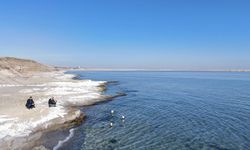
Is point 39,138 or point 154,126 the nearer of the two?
point 39,138

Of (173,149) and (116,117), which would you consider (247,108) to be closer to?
(116,117)

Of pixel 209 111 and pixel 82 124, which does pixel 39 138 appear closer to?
pixel 82 124

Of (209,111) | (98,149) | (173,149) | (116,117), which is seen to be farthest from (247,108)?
(98,149)

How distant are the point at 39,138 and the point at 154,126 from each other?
12.7m

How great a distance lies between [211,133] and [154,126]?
248 inches

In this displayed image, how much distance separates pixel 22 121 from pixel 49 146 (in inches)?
251

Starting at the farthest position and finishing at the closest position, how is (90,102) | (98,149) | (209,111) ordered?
(90,102)
(209,111)
(98,149)

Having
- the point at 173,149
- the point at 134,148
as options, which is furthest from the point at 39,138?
the point at 173,149

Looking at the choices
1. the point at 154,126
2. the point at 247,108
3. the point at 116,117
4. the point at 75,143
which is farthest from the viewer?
the point at 247,108

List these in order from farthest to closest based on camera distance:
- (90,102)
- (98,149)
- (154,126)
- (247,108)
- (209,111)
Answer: (90,102) < (247,108) < (209,111) < (154,126) < (98,149)

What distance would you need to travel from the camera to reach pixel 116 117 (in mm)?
33781

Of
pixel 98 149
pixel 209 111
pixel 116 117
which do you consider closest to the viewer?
pixel 98 149

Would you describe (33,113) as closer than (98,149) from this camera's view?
No

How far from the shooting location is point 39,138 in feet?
→ 76.6
